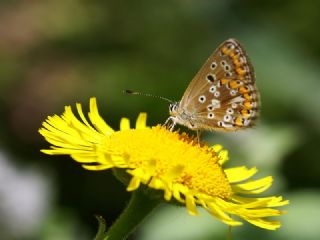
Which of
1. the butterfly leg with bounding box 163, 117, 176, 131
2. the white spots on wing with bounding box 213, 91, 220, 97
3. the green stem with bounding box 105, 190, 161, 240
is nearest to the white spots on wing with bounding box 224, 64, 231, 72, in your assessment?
the white spots on wing with bounding box 213, 91, 220, 97

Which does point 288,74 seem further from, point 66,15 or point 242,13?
point 66,15

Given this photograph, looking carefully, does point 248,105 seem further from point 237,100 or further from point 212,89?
point 212,89

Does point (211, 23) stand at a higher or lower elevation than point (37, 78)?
higher

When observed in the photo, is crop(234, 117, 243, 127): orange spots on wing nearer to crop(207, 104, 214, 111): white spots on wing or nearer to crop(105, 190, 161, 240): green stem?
crop(207, 104, 214, 111): white spots on wing

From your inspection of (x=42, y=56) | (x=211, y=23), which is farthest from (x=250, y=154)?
(x=42, y=56)

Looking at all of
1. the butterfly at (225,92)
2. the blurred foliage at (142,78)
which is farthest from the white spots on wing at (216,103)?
the blurred foliage at (142,78)

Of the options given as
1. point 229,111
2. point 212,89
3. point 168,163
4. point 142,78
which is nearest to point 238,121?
point 229,111
